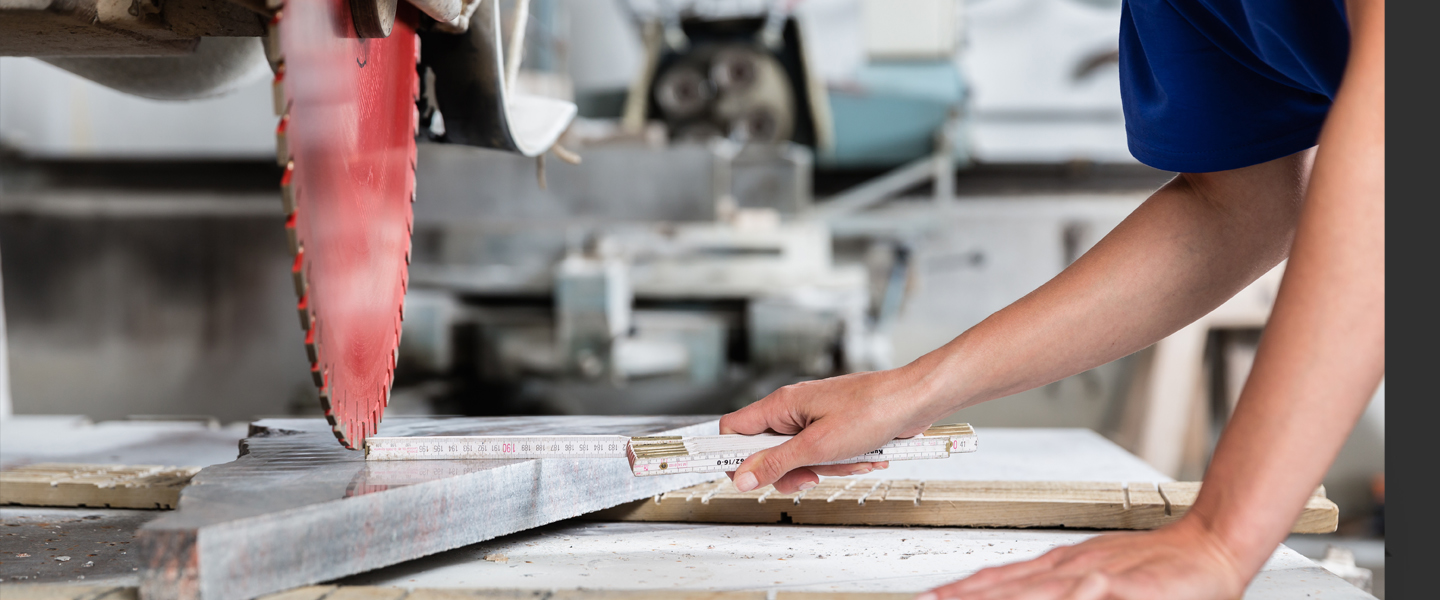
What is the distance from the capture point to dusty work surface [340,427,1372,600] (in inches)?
40.6

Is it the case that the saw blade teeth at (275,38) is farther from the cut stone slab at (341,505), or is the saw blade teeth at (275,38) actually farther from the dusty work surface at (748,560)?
the dusty work surface at (748,560)

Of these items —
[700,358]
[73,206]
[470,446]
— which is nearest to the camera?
[470,446]

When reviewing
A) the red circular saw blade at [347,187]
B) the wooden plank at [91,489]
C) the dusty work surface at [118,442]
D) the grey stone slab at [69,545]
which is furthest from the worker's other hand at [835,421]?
the dusty work surface at [118,442]

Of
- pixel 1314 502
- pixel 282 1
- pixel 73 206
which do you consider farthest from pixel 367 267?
pixel 73 206

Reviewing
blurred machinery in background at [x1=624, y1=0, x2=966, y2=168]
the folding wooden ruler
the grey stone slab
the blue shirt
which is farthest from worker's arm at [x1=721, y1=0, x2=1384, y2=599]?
blurred machinery in background at [x1=624, y1=0, x2=966, y2=168]

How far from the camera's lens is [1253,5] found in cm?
92

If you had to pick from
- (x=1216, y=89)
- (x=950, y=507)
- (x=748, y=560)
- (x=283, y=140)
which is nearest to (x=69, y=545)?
(x=283, y=140)

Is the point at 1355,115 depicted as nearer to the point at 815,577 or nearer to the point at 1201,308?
the point at 1201,308

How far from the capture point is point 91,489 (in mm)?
1366

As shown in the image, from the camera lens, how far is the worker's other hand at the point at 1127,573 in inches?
29.1

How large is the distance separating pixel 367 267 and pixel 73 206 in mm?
5452

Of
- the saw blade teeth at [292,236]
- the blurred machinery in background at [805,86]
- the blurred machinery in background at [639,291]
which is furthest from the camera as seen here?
the blurred machinery in background at [805,86]

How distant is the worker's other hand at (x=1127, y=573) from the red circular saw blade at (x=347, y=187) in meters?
0.67

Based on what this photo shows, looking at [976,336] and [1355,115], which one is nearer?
[1355,115]
